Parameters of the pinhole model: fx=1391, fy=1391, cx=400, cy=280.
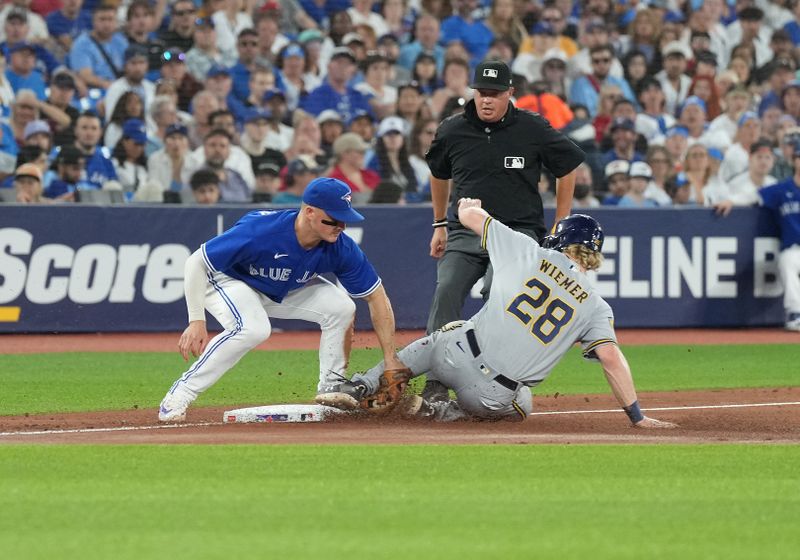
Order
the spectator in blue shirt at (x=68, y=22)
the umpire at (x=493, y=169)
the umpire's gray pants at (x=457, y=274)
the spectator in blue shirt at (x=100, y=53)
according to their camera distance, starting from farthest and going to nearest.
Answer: the spectator in blue shirt at (x=68, y=22) < the spectator in blue shirt at (x=100, y=53) < the umpire at (x=493, y=169) < the umpire's gray pants at (x=457, y=274)

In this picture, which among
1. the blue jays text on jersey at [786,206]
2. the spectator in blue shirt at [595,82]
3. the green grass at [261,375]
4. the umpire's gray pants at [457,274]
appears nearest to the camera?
the umpire's gray pants at [457,274]

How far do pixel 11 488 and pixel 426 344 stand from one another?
3363 millimetres

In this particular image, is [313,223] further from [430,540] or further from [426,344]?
[430,540]

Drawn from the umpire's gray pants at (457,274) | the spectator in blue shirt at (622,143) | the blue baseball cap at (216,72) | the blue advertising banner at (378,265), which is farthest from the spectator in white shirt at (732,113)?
the umpire's gray pants at (457,274)

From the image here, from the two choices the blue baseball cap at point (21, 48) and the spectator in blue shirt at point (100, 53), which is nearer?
the blue baseball cap at point (21, 48)

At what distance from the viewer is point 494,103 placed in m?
9.55

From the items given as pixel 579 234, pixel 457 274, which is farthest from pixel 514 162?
pixel 579 234

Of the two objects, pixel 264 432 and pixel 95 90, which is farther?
pixel 95 90

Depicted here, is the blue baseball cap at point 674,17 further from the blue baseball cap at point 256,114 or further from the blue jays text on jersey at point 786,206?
the blue baseball cap at point 256,114

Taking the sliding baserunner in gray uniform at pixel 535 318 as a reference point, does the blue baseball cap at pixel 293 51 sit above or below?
above

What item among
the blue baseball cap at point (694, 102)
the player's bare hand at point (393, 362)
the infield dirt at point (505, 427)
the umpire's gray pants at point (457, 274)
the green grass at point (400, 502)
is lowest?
the infield dirt at point (505, 427)

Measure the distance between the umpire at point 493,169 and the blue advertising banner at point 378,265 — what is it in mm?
6112

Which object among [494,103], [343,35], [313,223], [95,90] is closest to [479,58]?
[343,35]

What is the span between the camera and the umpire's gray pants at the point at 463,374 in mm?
8703
